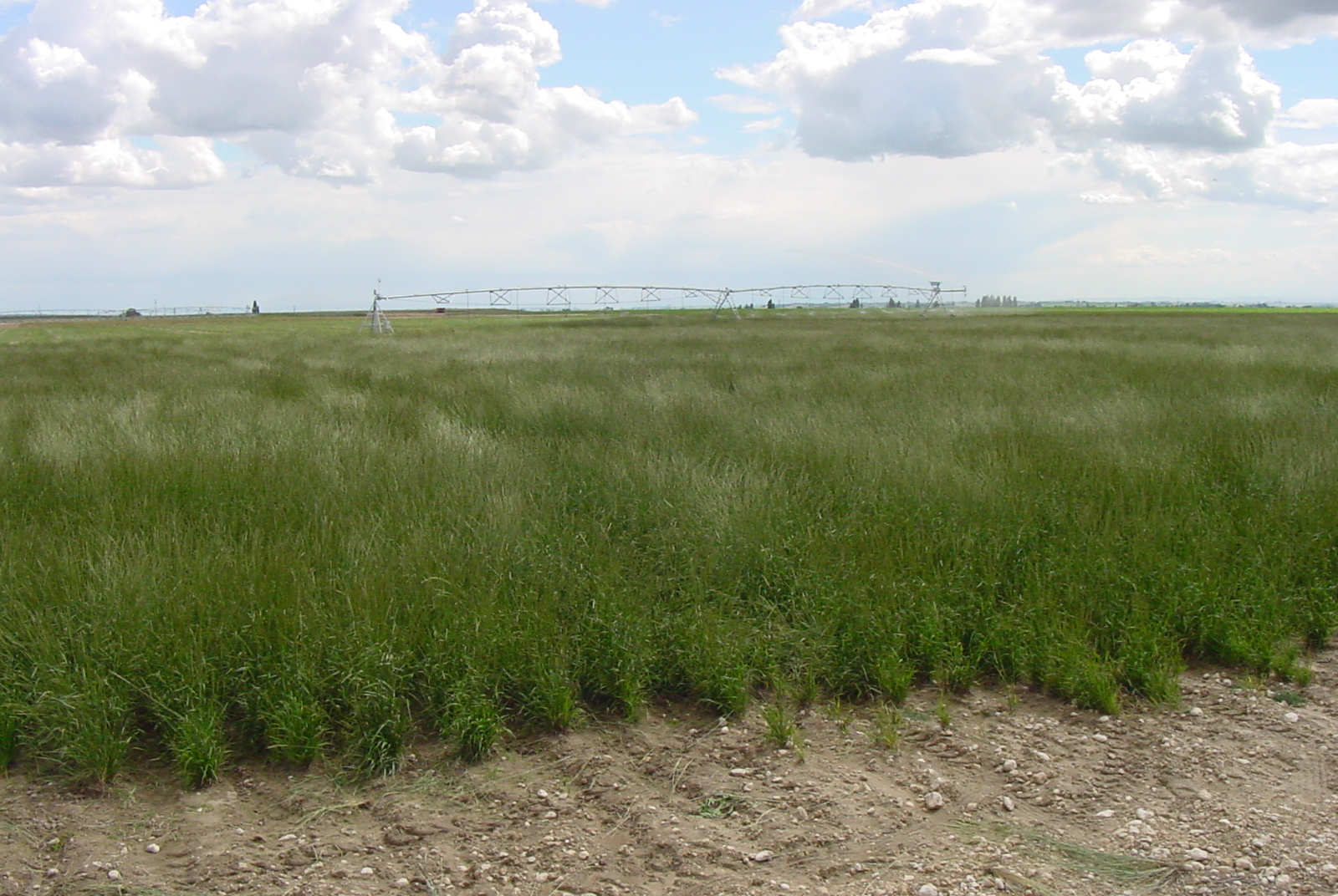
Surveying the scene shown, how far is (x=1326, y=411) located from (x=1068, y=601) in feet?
24.8

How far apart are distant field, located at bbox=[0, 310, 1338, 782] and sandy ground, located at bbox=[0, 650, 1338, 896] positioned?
198 mm

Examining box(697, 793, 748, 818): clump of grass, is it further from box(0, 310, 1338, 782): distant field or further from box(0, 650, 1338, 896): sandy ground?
box(0, 310, 1338, 782): distant field

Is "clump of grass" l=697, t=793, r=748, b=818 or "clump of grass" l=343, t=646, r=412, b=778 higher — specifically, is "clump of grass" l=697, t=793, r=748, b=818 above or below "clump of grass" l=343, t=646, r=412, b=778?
below

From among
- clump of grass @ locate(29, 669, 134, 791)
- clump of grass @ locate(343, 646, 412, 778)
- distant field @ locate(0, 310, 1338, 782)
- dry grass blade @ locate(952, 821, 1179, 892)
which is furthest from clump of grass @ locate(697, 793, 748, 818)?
clump of grass @ locate(29, 669, 134, 791)

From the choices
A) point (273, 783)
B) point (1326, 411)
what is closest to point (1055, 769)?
point (273, 783)

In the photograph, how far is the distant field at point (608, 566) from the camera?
397 centimetres

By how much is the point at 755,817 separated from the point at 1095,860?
1193 mm

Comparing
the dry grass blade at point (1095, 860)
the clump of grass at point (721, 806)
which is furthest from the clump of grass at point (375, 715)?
the dry grass blade at point (1095, 860)

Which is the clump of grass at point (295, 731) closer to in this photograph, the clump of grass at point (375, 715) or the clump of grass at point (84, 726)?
the clump of grass at point (375, 715)

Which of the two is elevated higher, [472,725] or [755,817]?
[472,725]

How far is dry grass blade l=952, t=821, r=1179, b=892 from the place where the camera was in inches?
117

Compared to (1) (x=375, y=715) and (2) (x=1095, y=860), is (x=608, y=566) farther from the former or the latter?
(2) (x=1095, y=860)

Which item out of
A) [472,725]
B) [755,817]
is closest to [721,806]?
[755,817]

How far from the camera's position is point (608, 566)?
518cm
